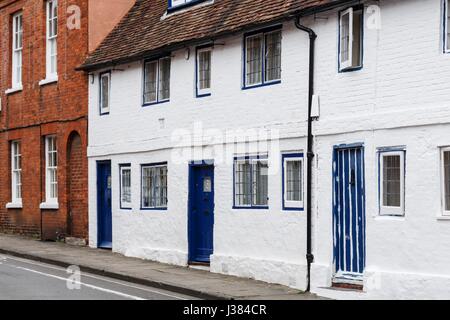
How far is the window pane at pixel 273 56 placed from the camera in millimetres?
17531

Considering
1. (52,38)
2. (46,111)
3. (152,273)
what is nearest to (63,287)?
(152,273)

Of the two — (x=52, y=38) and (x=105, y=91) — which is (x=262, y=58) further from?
(x=52, y=38)

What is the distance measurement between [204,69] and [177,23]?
193 centimetres

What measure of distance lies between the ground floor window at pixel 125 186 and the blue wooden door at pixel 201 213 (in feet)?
10.1

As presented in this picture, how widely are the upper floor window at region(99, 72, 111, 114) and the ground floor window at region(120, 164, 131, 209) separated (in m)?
1.73

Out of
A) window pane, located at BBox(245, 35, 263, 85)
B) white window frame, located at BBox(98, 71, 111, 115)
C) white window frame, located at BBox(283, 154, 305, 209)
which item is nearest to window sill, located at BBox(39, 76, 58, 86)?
white window frame, located at BBox(98, 71, 111, 115)

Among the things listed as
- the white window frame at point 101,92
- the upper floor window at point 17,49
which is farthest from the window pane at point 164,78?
the upper floor window at point 17,49

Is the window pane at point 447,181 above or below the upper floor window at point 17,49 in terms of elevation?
below

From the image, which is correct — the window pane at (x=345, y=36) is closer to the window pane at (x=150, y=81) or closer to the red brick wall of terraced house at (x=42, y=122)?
the window pane at (x=150, y=81)

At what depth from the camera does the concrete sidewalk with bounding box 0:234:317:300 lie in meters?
15.9

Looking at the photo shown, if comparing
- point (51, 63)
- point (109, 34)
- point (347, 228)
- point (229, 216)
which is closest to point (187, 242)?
point (229, 216)

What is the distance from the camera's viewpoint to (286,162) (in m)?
17.1

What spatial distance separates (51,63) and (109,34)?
2.90m

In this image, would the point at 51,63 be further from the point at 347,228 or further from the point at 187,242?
the point at 347,228
